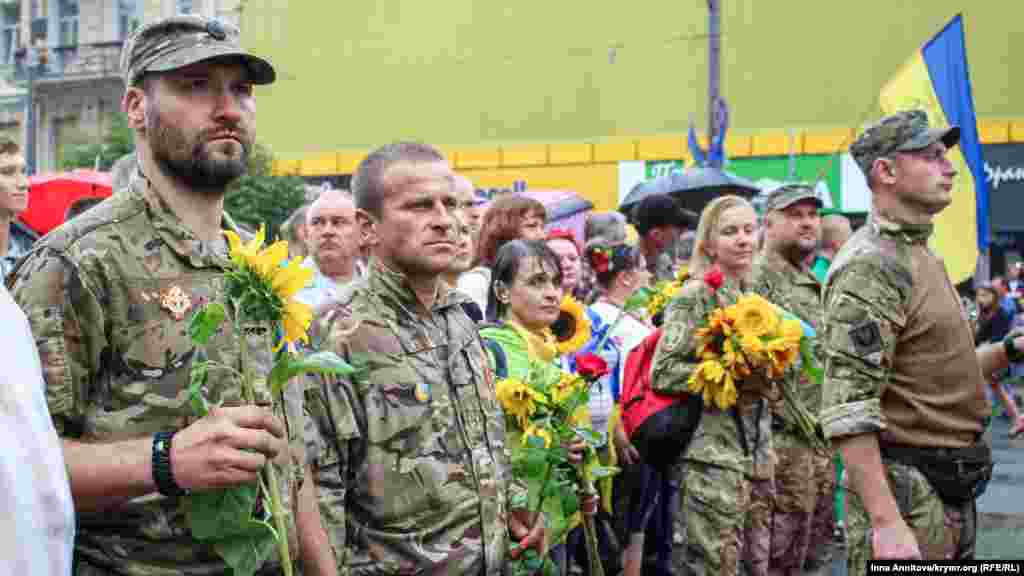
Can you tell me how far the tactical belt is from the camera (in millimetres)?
4410

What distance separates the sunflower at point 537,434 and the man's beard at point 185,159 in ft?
6.19

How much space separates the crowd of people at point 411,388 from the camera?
105 inches

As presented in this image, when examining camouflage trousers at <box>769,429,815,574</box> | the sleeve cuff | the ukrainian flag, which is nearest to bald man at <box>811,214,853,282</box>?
the ukrainian flag

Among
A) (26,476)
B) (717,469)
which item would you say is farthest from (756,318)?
(26,476)

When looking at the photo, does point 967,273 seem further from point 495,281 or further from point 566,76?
point 566,76

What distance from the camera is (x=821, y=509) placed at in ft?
25.1

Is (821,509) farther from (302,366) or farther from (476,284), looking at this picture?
(302,366)

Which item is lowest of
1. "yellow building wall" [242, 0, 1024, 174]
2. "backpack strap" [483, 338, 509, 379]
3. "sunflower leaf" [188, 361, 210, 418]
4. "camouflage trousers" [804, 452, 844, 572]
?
"camouflage trousers" [804, 452, 844, 572]

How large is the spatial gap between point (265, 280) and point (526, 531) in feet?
5.91

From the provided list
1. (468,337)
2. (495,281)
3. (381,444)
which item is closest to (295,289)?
(381,444)

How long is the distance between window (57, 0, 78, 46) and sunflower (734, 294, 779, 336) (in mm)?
39476

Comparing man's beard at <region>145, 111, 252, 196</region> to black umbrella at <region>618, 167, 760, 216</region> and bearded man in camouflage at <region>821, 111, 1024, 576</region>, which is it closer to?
bearded man in camouflage at <region>821, 111, 1024, 576</region>

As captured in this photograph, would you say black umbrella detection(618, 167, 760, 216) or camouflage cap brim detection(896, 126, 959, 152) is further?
black umbrella detection(618, 167, 760, 216)

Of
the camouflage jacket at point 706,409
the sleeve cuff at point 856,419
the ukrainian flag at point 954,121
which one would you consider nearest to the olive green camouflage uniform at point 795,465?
the camouflage jacket at point 706,409
